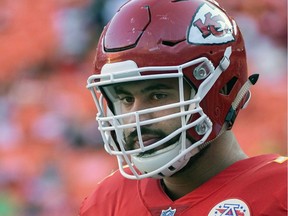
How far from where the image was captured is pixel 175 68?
1.58 metres

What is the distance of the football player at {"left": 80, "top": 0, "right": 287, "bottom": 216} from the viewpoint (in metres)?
1.57

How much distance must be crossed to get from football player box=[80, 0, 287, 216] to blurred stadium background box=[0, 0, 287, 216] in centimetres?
244

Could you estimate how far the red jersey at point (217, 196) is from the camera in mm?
1531

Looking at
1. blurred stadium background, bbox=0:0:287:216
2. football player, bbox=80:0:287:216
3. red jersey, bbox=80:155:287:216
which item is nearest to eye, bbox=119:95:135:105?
football player, bbox=80:0:287:216

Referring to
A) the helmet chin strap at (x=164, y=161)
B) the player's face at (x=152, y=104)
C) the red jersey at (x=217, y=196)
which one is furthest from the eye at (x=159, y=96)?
the red jersey at (x=217, y=196)

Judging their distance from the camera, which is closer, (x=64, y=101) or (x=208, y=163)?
(x=208, y=163)

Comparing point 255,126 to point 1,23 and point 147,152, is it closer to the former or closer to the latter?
point 1,23

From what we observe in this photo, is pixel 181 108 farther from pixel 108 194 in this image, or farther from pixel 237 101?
pixel 108 194

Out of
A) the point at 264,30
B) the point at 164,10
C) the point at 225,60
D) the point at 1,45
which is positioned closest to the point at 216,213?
the point at 225,60

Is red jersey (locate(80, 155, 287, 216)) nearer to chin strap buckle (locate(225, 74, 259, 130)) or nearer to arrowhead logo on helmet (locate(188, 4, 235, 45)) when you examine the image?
chin strap buckle (locate(225, 74, 259, 130))

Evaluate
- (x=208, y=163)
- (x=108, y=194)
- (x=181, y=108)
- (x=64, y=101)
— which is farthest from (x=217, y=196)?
(x=64, y=101)

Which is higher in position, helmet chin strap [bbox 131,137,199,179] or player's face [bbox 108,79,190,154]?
player's face [bbox 108,79,190,154]

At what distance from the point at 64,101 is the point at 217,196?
3.32 m

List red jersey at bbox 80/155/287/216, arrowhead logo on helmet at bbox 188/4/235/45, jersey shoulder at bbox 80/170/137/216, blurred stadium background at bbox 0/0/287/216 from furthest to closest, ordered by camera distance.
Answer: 1. blurred stadium background at bbox 0/0/287/216
2. jersey shoulder at bbox 80/170/137/216
3. arrowhead logo on helmet at bbox 188/4/235/45
4. red jersey at bbox 80/155/287/216
